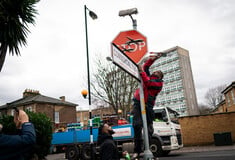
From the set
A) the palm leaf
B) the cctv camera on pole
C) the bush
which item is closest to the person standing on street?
the cctv camera on pole

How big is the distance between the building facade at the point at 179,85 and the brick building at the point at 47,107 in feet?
181

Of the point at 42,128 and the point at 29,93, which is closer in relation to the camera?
the point at 42,128

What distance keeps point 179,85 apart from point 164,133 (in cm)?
8017

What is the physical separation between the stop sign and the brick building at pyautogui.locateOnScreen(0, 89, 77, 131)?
2844cm

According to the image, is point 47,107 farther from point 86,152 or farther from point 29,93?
point 86,152

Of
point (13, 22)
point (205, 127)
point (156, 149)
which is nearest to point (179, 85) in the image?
point (205, 127)

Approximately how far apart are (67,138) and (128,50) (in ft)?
35.8

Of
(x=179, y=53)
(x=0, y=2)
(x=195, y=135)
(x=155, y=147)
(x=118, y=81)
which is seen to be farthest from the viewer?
(x=179, y=53)

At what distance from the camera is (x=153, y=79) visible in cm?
348

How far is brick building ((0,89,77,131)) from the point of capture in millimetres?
30953

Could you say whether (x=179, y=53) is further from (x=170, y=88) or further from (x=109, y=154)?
(x=109, y=154)

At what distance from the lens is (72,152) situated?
12500 mm

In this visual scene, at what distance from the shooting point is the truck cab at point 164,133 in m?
10.5

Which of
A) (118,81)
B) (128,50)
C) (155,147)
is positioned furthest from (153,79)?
(118,81)
